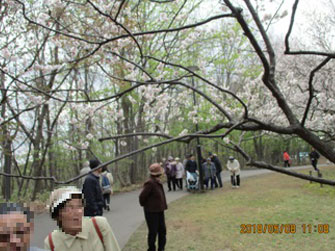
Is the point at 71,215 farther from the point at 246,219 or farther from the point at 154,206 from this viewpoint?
the point at 246,219

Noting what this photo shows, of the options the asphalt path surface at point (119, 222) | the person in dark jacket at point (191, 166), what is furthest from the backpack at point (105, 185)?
the person in dark jacket at point (191, 166)

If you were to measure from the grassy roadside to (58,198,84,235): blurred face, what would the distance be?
3.89 m

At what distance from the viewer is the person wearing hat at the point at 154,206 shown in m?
4.64

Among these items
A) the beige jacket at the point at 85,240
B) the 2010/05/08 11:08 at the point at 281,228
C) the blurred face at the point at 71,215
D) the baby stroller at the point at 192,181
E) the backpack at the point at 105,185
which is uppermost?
the blurred face at the point at 71,215

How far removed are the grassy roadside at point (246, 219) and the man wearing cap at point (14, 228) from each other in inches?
173

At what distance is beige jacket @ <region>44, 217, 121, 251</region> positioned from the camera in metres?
1.88

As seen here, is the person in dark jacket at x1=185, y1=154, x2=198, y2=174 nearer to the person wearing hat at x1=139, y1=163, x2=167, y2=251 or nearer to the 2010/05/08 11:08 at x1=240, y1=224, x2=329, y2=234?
the 2010/05/08 11:08 at x1=240, y1=224, x2=329, y2=234

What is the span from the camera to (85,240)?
1.91 meters

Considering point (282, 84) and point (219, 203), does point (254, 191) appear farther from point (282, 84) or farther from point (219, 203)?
point (282, 84)

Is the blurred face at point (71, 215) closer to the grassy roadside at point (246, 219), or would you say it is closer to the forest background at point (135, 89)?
the forest background at point (135, 89)

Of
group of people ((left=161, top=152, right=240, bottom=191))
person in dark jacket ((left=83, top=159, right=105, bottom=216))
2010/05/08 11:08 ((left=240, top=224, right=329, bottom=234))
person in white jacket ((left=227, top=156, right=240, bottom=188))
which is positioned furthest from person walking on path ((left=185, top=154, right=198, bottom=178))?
person in dark jacket ((left=83, top=159, right=105, bottom=216))

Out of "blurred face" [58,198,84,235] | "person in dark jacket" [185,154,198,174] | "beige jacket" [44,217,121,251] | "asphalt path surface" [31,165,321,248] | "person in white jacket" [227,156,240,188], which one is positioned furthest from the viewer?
"person in white jacket" [227,156,240,188]

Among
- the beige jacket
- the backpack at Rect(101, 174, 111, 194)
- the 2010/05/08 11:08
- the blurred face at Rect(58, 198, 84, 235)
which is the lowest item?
the 2010/05/08 11:08

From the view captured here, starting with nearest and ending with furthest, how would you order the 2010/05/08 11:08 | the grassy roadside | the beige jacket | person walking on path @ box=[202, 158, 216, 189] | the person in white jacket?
the beige jacket → the grassy roadside → the 2010/05/08 11:08 → the person in white jacket → person walking on path @ box=[202, 158, 216, 189]
